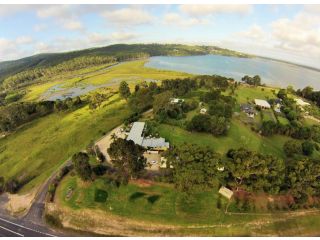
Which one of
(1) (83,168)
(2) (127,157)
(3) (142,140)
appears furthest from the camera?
(3) (142,140)

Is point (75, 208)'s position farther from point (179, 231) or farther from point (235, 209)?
point (235, 209)

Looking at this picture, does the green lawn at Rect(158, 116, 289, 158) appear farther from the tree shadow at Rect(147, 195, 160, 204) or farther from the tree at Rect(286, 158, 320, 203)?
the tree shadow at Rect(147, 195, 160, 204)

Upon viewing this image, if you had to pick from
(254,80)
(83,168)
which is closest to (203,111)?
(83,168)

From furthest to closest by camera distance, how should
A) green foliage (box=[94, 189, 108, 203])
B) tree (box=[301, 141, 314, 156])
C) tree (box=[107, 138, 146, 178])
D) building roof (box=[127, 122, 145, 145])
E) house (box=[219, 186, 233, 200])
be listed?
1. building roof (box=[127, 122, 145, 145])
2. tree (box=[301, 141, 314, 156])
3. tree (box=[107, 138, 146, 178])
4. house (box=[219, 186, 233, 200])
5. green foliage (box=[94, 189, 108, 203])

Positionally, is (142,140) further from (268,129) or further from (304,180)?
(268,129)

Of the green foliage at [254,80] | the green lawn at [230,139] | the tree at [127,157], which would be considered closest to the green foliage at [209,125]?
the green lawn at [230,139]

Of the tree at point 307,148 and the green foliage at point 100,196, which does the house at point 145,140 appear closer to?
the green foliage at point 100,196

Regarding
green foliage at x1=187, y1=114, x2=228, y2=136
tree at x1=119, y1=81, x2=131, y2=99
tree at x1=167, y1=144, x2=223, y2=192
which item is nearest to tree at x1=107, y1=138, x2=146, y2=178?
tree at x1=167, y1=144, x2=223, y2=192
